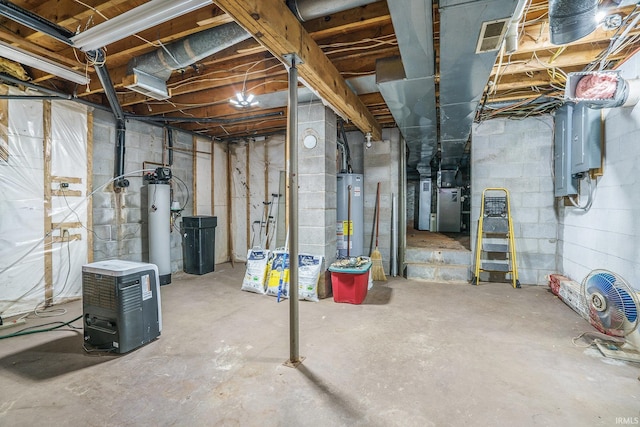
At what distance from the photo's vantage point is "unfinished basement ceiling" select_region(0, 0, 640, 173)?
1.71 metres

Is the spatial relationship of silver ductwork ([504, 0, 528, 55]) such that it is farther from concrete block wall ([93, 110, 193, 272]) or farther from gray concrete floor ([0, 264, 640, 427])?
concrete block wall ([93, 110, 193, 272])

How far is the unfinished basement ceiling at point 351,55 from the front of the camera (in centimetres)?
171

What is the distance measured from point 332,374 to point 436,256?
314cm

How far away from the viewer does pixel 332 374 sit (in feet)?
6.31

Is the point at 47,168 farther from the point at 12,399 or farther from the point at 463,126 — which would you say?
the point at 463,126

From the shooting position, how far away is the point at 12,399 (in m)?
1.68

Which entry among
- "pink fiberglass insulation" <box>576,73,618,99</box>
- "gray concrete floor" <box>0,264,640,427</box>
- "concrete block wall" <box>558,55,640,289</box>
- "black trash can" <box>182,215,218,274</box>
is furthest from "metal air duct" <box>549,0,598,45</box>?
"black trash can" <box>182,215,218,274</box>

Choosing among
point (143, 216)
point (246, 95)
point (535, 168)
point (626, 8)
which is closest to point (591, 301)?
point (626, 8)

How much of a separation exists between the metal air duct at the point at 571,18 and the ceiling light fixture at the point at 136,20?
1.83 metres

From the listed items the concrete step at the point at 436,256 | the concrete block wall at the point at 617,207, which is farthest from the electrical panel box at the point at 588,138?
the concrete step at the point at 436,256

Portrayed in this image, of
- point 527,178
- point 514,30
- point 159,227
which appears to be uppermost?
point 514,30

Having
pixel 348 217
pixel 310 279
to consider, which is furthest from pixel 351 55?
pixel 310 279

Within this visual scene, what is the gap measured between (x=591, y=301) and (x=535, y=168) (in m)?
2.46

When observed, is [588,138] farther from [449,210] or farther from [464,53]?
[449,210]
